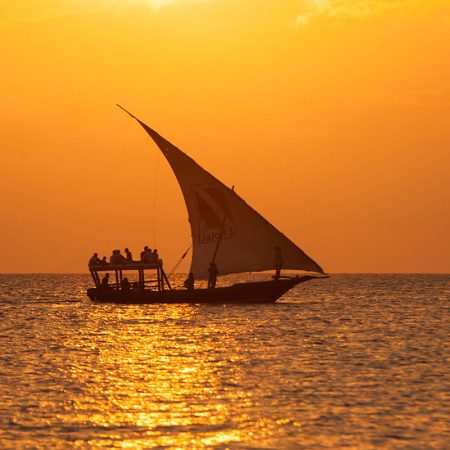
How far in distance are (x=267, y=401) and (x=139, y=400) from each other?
9.63ft

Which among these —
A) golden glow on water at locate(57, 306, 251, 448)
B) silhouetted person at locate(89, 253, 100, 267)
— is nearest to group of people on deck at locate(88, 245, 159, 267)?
silhouetted person at locate(89, 253, 100, 267)

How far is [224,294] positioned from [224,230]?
326cm

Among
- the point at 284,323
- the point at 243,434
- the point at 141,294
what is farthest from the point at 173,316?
the point at 243,434

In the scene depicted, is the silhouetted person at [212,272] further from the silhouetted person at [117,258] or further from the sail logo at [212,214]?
the silhouetted person at [117,258]

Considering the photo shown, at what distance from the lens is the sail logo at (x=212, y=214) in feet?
199

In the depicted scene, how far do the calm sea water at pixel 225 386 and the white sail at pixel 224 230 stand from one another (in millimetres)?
5139

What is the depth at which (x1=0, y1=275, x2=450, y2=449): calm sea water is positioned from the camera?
2281 cm

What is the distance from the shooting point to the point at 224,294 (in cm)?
6069

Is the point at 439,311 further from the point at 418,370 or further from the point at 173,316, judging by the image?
the point at 418,370

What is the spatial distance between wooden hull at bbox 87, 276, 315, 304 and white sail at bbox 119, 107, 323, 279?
1.13 meters

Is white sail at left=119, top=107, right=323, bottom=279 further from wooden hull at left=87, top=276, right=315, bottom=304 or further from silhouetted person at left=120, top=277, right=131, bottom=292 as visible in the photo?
silhouetted person at left=120, top=277, right=131, bottom=292

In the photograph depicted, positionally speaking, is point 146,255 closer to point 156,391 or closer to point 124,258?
point 124,258

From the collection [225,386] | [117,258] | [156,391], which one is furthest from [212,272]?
[156,391]

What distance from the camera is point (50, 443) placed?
22.1 m
